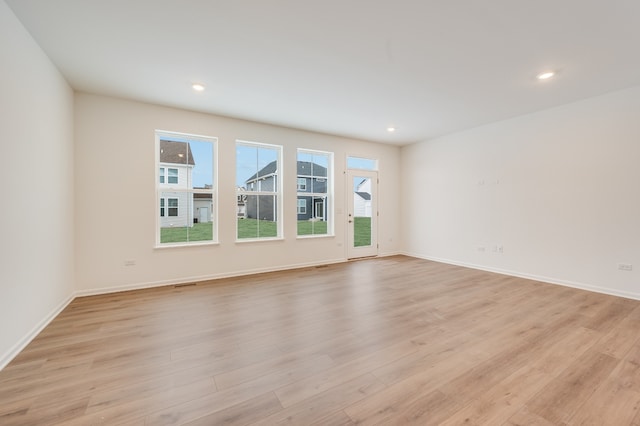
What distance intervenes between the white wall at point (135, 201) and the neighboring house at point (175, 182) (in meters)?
0.21

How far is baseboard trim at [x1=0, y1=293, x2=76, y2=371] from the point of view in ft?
6.76

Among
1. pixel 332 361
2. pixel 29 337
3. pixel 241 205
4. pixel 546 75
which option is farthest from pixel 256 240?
pixel 546 75

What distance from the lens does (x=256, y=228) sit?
16.4 ft

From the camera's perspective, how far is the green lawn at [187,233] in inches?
168

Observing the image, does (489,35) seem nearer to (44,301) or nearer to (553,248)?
Answer: (553,248)

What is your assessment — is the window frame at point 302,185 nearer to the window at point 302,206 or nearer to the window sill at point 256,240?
the window at point 302,206

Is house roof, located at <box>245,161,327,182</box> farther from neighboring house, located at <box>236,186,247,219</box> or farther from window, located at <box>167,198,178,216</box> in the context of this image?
window, located at <box>167,198,178,216</box>

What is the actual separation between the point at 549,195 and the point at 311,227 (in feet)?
13.8

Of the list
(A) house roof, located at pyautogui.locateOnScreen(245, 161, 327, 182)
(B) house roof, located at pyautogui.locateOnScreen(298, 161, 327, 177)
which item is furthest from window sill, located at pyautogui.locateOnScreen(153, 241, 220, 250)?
(B) house roof, located at pyautogui.locateOnScreen(298, 161, 327, 177)

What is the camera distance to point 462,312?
10.0 feet

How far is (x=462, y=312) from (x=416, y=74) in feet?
9.45

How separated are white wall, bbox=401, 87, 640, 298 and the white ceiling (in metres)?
0.52

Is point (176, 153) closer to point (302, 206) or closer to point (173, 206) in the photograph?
point (173, 206)

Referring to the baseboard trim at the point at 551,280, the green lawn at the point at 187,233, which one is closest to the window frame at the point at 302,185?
the green lawn at the point at 187,233
